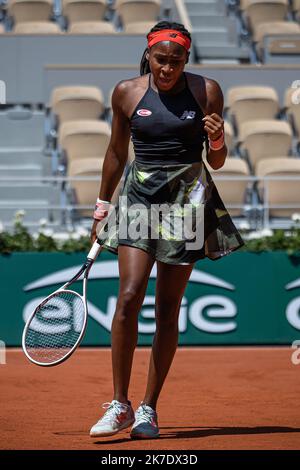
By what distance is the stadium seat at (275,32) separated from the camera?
47.0ft

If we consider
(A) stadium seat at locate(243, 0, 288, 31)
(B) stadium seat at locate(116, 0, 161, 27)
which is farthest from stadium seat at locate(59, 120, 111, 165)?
(A) stadium seat at locate(243, 0, 288, 31)

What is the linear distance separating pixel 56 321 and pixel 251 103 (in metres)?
8.01

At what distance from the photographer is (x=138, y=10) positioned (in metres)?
14.9

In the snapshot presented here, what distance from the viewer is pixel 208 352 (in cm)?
959

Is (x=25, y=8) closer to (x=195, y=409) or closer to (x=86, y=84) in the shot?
(x=86, y=84)

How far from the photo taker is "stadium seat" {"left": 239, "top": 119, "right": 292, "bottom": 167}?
489 inches

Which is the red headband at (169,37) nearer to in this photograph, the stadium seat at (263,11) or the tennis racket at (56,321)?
the tennis racket at (56,321)

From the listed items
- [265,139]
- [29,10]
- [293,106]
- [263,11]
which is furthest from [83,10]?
[265,139]

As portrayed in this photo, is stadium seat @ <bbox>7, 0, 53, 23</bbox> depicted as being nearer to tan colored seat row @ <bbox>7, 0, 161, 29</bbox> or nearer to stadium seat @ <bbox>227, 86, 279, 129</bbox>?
tan colored seat row @ <bbox>7, 0, 161, 29</bbox>

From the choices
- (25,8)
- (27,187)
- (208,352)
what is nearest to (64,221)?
(27,187)

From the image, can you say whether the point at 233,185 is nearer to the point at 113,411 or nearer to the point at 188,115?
the point at 188,115

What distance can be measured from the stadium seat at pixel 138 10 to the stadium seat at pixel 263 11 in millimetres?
1300

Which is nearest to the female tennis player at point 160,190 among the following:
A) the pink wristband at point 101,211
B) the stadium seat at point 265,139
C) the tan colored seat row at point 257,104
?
the pink wristband at point 101,211

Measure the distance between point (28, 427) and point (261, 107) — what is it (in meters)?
8.34
